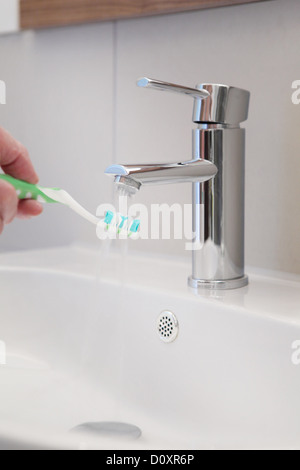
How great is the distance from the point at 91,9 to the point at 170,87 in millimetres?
306

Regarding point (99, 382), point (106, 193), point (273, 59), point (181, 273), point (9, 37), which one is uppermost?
point (9, 37)

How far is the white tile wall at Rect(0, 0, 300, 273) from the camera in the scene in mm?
715

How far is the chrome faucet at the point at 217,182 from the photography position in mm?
637

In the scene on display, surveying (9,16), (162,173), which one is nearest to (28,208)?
(162,173)

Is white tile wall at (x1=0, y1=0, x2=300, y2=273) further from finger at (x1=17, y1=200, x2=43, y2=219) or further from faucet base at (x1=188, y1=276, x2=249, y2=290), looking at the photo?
finger at (x1=17, y1=200, x2=43, y2=219)

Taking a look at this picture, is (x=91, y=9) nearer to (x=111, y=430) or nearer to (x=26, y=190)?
(x=26, y=190)

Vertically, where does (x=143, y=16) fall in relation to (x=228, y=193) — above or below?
above

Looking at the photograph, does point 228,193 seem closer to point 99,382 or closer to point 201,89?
point 201,89

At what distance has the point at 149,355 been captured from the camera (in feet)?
2.23

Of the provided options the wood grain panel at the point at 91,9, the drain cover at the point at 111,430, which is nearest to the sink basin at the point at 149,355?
the drain cover at the point at 111,430

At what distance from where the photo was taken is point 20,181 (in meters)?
A: 0.54

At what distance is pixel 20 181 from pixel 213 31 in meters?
0.35

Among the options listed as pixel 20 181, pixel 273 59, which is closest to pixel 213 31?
pixel 273 59

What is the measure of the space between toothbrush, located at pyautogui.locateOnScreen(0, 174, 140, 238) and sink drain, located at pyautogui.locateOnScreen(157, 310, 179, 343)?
114 millimetres
